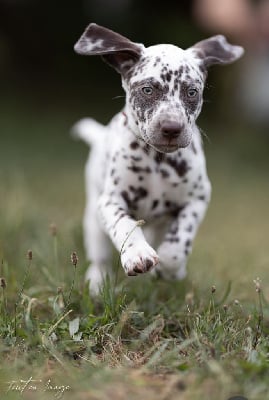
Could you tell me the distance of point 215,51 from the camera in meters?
4.28

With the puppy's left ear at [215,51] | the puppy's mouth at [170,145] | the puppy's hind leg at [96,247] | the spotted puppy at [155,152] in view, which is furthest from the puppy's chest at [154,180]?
the puppy's hind leg at [96,247]

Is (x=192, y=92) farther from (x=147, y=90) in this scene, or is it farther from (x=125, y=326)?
(x=125, y=326)

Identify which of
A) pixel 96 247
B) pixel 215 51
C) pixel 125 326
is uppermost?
pixel 215 51

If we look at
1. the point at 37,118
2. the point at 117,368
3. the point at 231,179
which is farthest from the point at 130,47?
the point at 37,118

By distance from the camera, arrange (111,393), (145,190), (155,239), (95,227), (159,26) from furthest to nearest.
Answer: (159,26)
(95,227)
(155,239)
(145,190)
(111,393)

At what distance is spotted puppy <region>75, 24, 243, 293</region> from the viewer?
3707 millimetres

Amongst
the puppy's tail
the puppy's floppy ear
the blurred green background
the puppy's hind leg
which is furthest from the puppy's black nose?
the blurred green background

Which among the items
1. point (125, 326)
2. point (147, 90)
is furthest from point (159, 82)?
point (125, 326)

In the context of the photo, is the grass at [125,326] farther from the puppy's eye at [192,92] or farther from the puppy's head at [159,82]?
the puppy's eye at [192,92]

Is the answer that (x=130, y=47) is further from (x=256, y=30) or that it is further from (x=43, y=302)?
(x=256, y=30)

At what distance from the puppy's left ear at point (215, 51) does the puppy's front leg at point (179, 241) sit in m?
0.82

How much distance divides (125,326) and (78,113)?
11.0 metres

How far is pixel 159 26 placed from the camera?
1373 centimetres

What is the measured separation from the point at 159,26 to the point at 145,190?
400 inches
